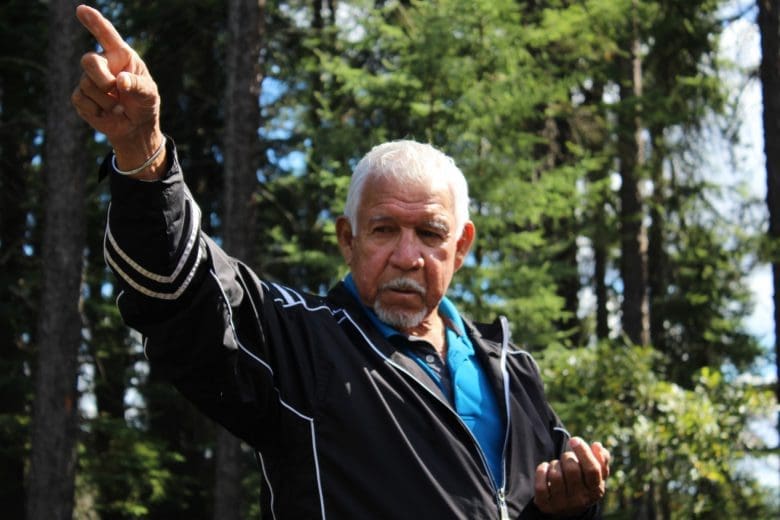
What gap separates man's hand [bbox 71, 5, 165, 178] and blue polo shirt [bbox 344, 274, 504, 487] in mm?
860

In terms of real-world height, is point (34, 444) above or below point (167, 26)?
below

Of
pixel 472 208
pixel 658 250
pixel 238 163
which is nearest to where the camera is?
pixel 472 208

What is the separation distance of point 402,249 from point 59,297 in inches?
348

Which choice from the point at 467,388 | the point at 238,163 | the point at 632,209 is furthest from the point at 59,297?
the point at 467,388

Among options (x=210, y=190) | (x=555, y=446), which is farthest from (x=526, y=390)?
(x=210, y=190)

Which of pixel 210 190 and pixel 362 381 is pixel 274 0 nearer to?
pixel 210 190

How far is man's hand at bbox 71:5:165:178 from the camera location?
6.19ft

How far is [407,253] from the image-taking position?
2.66m

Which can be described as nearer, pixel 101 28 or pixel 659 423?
pixel 101 28

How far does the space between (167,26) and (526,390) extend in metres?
12.9

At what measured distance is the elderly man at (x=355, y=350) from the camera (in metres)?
2.03

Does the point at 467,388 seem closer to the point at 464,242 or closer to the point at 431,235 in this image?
the point at 431,235

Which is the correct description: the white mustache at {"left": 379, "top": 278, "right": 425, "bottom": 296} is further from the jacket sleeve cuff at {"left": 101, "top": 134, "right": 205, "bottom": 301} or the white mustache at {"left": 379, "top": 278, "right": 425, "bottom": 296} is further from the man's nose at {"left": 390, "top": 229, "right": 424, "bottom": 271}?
the jacket sleeve cuff at {"left": 101, "top": 134, "right": 205, "bottom": 301}

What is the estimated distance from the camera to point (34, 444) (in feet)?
34.9
